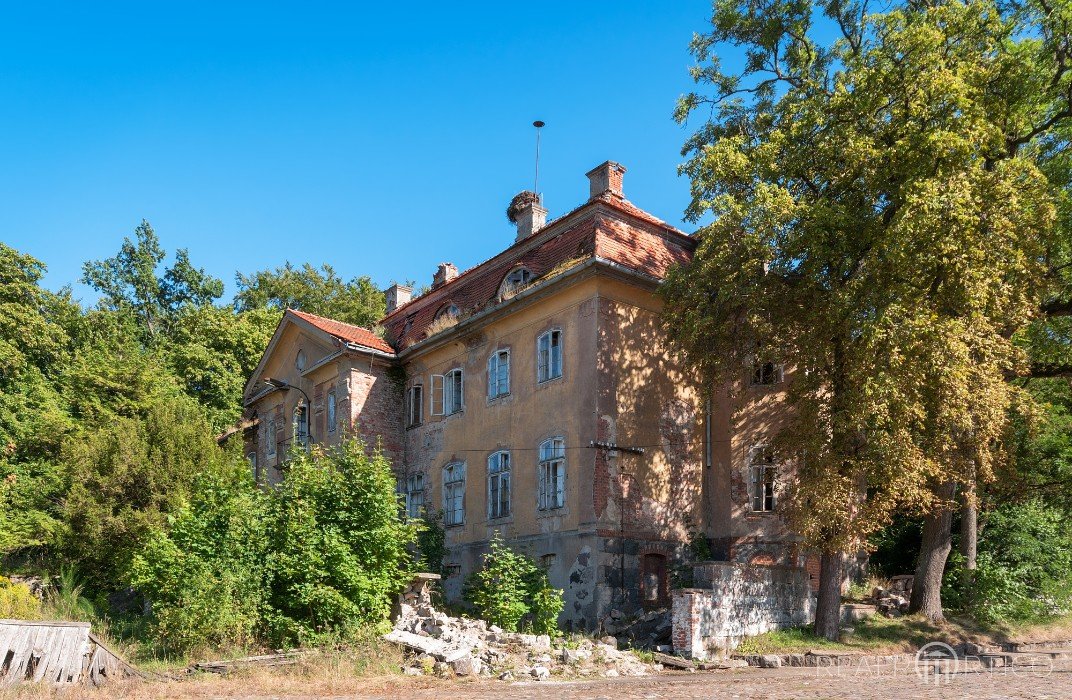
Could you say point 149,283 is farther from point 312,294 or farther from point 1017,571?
point 1017,571

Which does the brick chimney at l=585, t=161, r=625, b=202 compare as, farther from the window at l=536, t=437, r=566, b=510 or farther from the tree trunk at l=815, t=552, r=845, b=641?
the tree trunk at l=815, t=552, r=845, b=641

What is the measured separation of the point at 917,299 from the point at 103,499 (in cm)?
2013

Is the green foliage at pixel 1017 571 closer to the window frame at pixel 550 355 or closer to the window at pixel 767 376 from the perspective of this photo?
the window at pixel 767 376

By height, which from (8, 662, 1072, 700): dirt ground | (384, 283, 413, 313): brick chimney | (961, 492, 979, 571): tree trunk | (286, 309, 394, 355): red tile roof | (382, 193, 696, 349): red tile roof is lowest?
(8, 662, 1072, 700): dirt ground

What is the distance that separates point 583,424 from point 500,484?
3397 millimetres

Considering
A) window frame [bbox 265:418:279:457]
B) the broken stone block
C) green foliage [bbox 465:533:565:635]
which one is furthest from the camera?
window frame [bbox 265:418:279:457]

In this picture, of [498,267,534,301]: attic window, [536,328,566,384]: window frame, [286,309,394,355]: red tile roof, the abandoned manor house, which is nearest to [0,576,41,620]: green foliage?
the abandoned manor house

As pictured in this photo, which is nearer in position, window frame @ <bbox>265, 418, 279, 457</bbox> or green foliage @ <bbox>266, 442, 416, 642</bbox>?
green foliage @ <bbox>266, 442, 416, 642</bbox>

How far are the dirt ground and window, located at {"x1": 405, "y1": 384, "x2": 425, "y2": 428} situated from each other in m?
12.3

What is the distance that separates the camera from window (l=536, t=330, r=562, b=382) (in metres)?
22.4

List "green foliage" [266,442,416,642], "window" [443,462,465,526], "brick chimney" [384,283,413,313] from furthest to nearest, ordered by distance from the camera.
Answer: "brick chimney" [384,283,413,313]
"window" [443,462,465,526]
"green foliage" [266,442,416,642]

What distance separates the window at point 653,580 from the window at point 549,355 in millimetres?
4715

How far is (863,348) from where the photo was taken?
1714 centimetres

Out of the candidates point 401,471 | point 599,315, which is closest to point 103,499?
point 401,471
